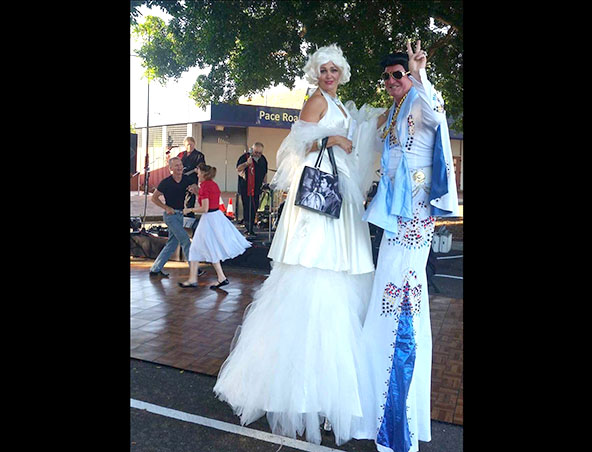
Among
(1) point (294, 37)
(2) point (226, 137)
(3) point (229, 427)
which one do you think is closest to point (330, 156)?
(3) point (229, 427)

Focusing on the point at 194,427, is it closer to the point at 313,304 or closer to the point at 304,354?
the point at 304,354

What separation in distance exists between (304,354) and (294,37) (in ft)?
15.6

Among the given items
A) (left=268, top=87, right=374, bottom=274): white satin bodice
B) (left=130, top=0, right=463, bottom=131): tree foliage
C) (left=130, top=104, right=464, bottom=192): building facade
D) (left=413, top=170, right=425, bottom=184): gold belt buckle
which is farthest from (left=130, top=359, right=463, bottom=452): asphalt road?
(left=130, top=104, right=464, bottom=192): building facade

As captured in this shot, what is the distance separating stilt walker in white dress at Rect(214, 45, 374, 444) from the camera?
2.49 metres

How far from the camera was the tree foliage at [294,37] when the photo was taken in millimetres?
5832

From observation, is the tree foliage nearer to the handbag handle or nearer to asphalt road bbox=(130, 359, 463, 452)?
the handbag handle

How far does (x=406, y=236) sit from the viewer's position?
2357 millimetres

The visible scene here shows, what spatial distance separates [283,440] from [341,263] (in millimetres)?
988

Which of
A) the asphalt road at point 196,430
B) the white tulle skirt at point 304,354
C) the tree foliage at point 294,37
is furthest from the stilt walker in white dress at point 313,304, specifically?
the tree foliage at point 294,37

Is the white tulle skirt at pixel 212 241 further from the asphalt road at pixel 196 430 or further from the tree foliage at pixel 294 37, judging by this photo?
the asphalt road at pixel 196 430
